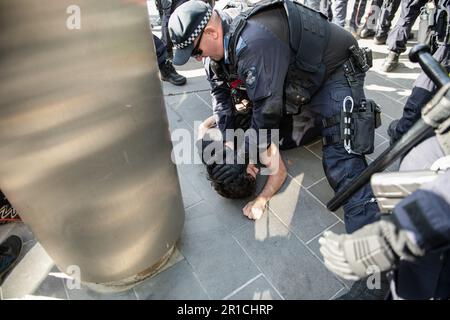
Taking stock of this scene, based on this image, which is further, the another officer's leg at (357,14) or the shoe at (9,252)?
the another officer's leg at (357,14)

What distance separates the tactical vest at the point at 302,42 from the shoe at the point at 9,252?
6.30ft

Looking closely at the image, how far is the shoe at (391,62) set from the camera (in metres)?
3.73

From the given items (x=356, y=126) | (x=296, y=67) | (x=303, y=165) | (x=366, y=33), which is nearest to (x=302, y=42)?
(x=296, y=67)

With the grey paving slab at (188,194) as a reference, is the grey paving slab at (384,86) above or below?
above

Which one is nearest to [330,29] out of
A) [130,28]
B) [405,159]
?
[405,159]

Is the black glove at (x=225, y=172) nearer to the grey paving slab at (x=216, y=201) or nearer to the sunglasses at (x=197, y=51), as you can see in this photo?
the grey paving slab at (x=216, y=201)

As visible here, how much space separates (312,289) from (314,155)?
4.03ft

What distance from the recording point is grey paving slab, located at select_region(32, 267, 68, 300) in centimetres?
202

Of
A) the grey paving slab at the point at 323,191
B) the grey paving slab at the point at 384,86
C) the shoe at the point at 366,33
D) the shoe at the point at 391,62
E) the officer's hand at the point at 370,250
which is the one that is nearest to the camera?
the officer's hand at the point at 370,250

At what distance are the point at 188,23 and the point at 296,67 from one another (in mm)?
799

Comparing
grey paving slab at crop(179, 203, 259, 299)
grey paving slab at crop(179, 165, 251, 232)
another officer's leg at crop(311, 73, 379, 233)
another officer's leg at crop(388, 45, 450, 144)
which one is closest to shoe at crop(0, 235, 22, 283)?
grey paving slab at crop(179, 203, 259, 299)

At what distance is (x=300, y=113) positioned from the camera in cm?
274

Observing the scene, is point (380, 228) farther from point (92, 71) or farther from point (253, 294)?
point (92, 71)

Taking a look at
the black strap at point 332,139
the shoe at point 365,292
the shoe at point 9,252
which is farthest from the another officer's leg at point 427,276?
the shoe at point 9,252
